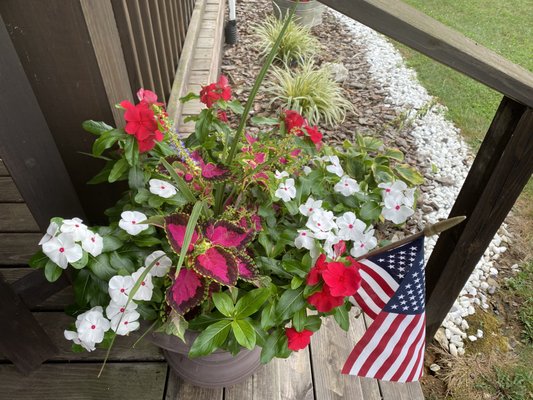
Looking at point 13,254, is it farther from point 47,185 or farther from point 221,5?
point 221,5

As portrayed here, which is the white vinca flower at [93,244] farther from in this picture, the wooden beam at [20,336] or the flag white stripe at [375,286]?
the flag white stripe at [375,286]

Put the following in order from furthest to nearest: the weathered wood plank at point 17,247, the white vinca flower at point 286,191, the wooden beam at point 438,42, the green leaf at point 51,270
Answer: the weathered wood plank at point 17,247 < the white vinca flower at point 286,191 < the green leaf at point 51,270 < the wooden beam at point 438,42

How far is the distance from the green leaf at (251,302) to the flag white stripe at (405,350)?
15.7 inches

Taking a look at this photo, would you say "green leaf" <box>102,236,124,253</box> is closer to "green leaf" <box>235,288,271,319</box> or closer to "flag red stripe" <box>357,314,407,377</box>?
"green leaf" <box>235,288,271,319</box>

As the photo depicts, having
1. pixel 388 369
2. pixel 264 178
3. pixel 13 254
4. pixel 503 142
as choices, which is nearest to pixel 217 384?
pixel 388 369

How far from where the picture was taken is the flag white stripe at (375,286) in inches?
44.2

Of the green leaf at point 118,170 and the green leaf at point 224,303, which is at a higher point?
the green leaf at point 118,170

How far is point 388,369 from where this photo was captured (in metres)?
1.13

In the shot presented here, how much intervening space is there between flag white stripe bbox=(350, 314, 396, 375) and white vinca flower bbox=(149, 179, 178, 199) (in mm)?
646

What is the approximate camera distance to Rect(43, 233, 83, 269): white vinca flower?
36.3 inches

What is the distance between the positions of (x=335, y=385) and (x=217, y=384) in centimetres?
44

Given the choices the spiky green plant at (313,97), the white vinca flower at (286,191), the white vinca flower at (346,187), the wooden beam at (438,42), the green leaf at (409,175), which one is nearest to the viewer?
the wooden beam at (438,42)

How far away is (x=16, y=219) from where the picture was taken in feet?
6.13

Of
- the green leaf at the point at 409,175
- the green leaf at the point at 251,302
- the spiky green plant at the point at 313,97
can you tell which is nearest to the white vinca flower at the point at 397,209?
the green leaf at the point at 409,175
